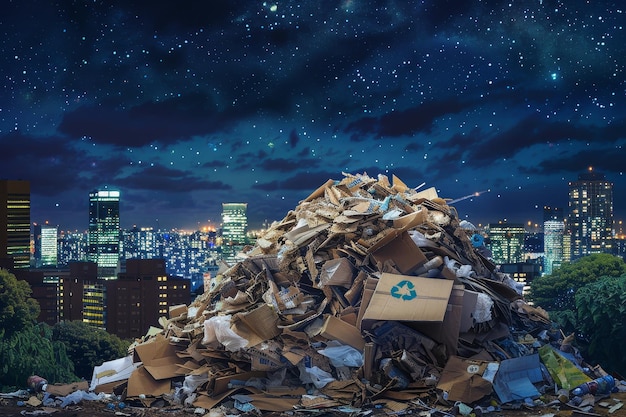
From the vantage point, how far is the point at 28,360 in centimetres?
1720

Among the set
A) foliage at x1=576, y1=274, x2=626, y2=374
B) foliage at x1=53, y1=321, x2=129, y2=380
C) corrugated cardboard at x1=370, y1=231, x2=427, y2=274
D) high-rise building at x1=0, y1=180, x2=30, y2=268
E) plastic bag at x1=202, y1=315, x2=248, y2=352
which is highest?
high-rise building at x1=0, y1=180, x2=30, y2=268

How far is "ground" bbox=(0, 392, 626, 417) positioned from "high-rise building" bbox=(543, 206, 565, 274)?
53.2 m

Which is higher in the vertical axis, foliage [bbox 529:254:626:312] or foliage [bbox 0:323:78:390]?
foliage [bbox 529:254:626:312]

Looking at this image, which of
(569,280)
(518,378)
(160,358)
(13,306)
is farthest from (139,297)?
(518,378)

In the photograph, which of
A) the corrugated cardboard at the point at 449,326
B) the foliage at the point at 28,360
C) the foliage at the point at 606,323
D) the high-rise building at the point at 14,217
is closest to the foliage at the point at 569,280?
the foliage at the point at 606,323

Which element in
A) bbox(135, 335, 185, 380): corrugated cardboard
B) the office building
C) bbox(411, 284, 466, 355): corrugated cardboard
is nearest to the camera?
bbox(411, 284, 466, 355): corrugated cardboard

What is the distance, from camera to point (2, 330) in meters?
17.6

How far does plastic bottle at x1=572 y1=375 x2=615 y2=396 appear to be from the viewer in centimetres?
682

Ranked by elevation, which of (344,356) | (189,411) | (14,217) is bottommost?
(189,411)

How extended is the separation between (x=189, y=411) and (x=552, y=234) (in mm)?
60443

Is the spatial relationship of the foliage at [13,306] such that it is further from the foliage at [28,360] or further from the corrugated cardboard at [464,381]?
the corrugated cardboard at [464,381]

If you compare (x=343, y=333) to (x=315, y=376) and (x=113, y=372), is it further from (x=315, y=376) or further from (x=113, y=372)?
(x=113, y=372)

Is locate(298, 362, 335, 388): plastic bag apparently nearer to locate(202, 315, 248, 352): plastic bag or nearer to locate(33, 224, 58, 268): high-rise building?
locate(202, 315, 248, 352): plastic bag

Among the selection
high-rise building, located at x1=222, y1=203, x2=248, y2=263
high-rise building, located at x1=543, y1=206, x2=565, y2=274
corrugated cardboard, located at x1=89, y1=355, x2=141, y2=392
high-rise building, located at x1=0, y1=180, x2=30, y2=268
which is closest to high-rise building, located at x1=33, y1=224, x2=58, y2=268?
high-rise building, located at x1=222, y1=203, x2=248, y2=263
